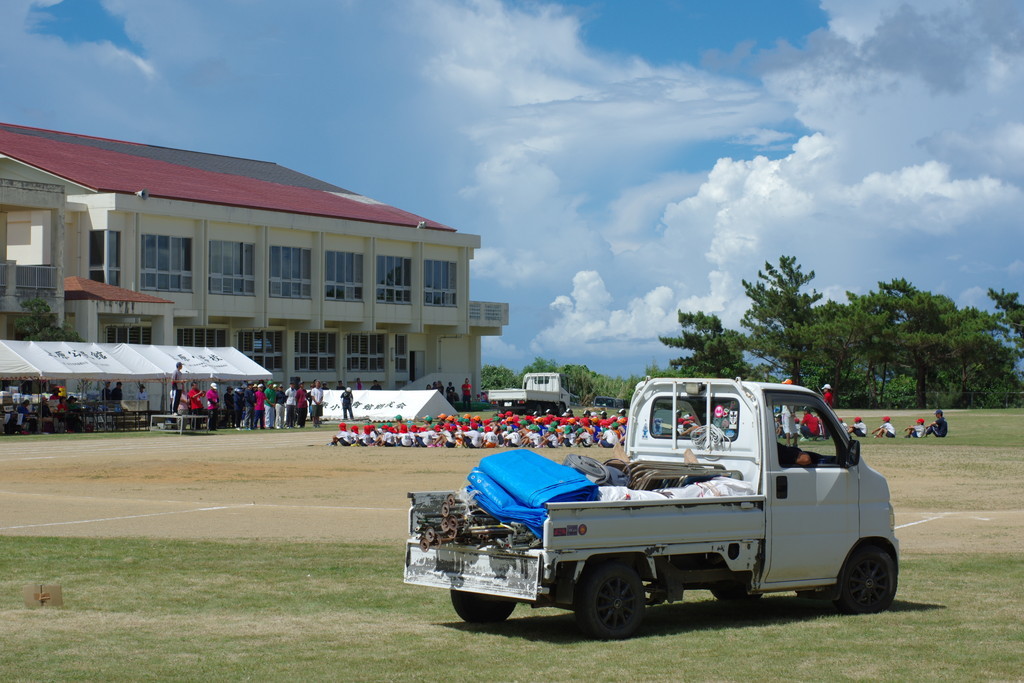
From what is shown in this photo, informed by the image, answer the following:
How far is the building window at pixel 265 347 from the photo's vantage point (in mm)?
68438

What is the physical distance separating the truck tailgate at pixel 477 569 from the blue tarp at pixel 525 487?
258mm

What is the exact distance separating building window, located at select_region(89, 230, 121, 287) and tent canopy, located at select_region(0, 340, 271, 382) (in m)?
12.9

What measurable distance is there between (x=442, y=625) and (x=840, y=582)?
10.6 feet

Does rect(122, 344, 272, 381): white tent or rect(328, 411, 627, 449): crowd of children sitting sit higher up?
rect(122, 344, 272, 381): white tent

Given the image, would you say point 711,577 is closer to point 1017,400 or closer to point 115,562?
point 115,562

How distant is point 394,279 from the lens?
245 feet

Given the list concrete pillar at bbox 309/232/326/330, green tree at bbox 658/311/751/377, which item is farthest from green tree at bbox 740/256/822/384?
concrete pillar at bbox 309/232/326/330

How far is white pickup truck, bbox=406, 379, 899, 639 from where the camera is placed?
886 centimetres

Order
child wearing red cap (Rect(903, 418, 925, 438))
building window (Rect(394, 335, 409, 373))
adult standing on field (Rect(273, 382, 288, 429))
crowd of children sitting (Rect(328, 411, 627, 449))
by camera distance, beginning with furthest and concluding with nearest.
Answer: building window (Rect(394, 335, 409, 373)) → adult standing on field (Rect(273, 382, 288, 429)) → child wearing red cap (Rect(903, 418, 925, 438)) → crowd of children sitting (Rect(328, 411, 627, 449))

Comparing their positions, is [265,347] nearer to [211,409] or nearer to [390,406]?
[390,406]

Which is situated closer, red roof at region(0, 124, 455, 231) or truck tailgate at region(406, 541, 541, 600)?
truck tailgate at region(406, 541, 541, 600)

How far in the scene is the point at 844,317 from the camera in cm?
7688

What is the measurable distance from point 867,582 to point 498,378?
78.7 meters

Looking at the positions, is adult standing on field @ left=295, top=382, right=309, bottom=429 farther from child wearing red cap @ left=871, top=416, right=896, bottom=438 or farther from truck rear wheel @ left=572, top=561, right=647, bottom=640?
truck rear wheel @ left=572, top=561, right=647, bottom=640
